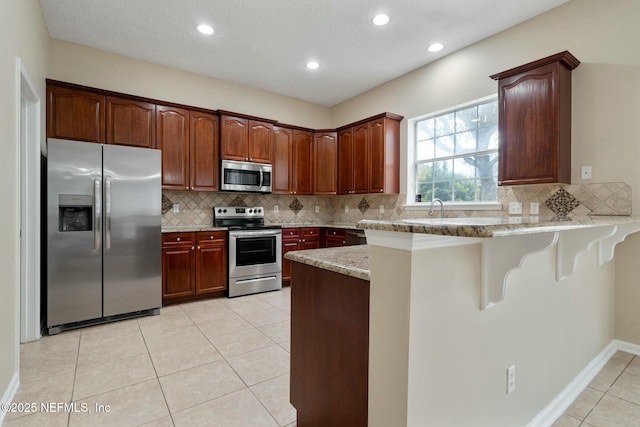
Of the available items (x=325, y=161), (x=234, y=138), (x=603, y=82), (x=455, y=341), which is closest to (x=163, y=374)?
(x=455, y=341)

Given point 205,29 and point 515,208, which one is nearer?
point 515,208

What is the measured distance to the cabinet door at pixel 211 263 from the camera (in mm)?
3953

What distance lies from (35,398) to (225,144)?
3.22 meters

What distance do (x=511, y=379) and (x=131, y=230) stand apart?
11.3 feet

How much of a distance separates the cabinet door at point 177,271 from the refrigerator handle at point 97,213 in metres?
0.72

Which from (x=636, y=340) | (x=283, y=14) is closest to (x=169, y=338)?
(x=283, y=14)

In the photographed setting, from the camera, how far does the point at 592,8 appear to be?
8.91ft

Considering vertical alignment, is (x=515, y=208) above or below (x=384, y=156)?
below

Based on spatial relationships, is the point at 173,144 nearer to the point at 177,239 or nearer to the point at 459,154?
the point at 177,239

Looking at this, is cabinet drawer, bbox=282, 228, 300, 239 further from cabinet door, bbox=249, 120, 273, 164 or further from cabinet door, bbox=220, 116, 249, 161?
cabinet door, bbox=220, 116, 249, 161

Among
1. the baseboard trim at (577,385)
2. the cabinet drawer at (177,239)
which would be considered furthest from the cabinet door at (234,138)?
the baseboard trim at (577,385)

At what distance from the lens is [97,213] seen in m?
3.09

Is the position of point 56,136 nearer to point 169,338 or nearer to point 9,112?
point 9,112

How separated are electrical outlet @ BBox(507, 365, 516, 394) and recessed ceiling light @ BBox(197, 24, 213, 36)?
12.5ft
